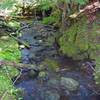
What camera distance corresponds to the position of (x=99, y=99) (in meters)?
7.01

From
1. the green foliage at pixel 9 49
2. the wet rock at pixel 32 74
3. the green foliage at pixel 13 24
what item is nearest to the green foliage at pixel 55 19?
the green foliage at pixel 13 24

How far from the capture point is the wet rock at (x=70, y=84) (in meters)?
7.54

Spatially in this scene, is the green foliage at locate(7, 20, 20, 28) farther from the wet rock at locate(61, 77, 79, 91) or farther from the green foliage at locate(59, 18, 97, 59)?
the wet rock at locate(61, 77, 79, 91)

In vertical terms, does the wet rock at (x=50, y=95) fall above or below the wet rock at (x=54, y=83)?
below

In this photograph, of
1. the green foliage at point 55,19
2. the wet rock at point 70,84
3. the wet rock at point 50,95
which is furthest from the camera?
the green foliage at point 55,19

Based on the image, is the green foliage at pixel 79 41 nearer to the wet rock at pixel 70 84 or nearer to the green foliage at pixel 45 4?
the wet rock at pixel 70 84

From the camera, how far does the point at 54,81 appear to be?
314 inches

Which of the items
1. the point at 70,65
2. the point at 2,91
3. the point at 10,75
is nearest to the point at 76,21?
the point at 70,65

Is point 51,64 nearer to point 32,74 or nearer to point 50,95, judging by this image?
point 32,74

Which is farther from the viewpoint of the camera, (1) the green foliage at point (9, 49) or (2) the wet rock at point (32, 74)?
(1) the green foliage at point (9, 49)

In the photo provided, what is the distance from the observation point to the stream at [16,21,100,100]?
287 inches

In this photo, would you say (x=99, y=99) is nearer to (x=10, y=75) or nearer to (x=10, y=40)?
(x=10, y=75)

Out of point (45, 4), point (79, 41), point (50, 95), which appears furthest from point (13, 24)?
point (50, 95)

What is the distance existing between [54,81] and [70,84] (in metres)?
0.57
